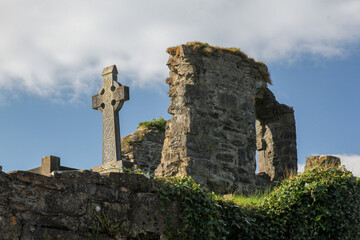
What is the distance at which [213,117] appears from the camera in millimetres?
10820

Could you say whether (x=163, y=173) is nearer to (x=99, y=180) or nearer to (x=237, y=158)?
(x=237, y=158)

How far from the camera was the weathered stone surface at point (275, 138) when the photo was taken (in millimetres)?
13586

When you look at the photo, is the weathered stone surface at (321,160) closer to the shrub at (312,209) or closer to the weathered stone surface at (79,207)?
the shrub at (312,209)

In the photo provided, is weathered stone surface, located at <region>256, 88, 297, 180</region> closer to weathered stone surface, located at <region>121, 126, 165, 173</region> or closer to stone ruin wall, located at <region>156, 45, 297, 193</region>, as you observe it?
stone ruin wall, located at <region>156, 45, 297, 193</region>

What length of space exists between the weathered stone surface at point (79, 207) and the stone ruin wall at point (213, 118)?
3.85 meters

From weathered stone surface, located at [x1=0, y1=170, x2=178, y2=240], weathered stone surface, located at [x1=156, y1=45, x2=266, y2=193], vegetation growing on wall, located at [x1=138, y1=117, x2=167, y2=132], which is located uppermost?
vegetation growing on wall, located at [x1=138, y1=117, x2=167, y2=132]

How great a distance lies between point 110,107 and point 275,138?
4177 millimetres

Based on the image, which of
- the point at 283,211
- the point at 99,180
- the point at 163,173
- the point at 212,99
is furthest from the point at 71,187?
the point at 212,99

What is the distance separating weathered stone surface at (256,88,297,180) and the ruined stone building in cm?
129

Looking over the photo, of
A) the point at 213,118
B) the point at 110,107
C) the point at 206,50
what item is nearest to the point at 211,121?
the point at 213,118

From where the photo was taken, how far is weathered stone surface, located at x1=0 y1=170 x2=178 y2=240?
530 cm

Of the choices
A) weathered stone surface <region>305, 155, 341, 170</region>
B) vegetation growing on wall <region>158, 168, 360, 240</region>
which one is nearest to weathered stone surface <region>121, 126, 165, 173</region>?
weathered stone surface <region>305, 155, 341, 170</region>

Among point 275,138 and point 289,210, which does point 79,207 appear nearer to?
point 289,210

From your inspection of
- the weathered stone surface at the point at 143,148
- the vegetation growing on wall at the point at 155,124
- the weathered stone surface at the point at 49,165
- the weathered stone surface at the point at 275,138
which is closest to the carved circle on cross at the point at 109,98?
the weathered stone surface at the point at 49,165
